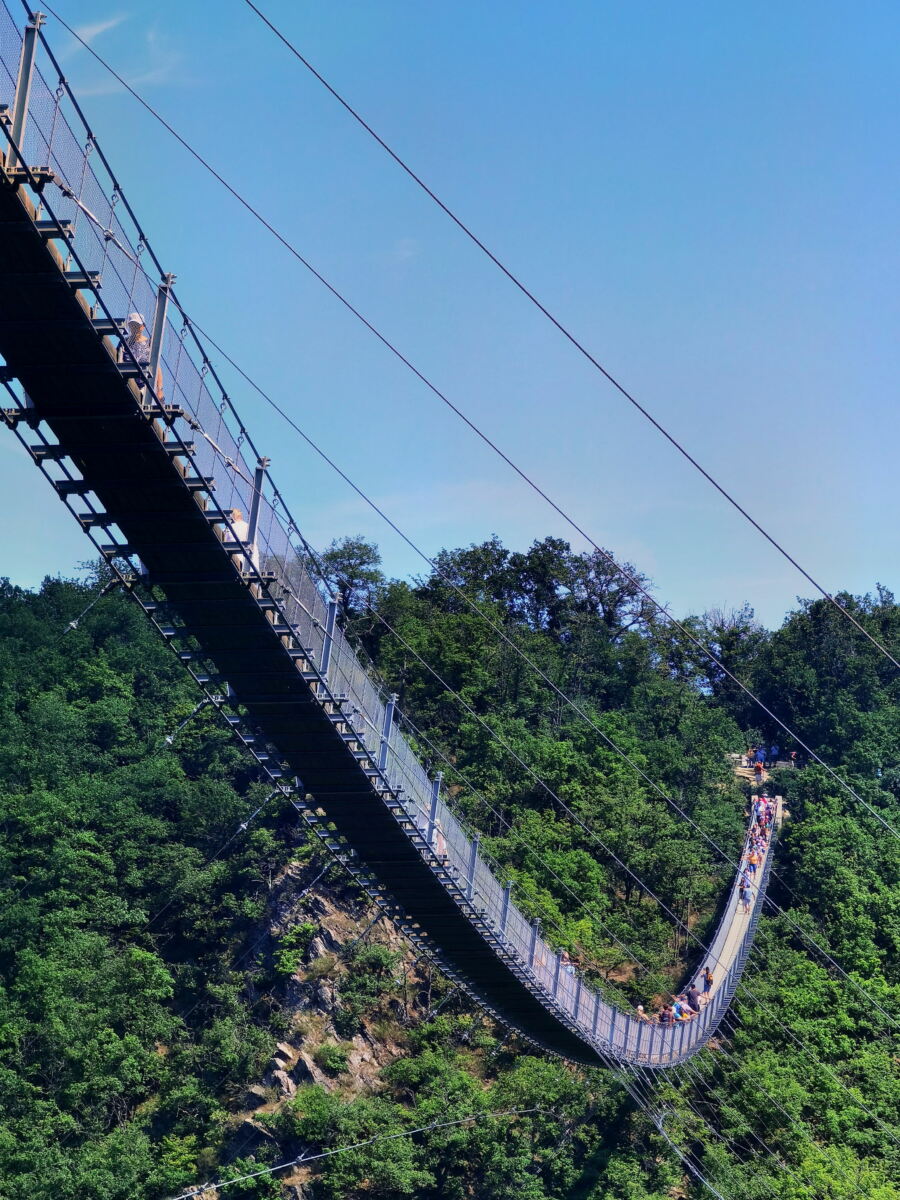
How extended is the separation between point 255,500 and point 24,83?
190 inches

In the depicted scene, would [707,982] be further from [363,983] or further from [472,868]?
[472,868]

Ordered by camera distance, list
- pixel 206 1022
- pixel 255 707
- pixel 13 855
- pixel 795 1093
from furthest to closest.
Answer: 1. pixel 13 855
2. pixel 206 1022
3. pixel 795 1093
4. pixel 255 707

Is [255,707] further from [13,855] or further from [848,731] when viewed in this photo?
[848,731]

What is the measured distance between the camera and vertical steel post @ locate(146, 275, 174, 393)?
13.8m

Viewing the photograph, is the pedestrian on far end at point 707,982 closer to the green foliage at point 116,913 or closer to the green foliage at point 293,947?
the green foliage at point 293,947

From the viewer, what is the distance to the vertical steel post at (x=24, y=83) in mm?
11953

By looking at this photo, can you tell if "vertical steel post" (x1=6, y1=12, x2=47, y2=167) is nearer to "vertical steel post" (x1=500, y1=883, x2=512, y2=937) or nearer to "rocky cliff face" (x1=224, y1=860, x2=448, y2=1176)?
"vertical steel post" (x1=500, y1=883, x2=512, y2=937)

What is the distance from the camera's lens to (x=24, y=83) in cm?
1208

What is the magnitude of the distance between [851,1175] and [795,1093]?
2257mm

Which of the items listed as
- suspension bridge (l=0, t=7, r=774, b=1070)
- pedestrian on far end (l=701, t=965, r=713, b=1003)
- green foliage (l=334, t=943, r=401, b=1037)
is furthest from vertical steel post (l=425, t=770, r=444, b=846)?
pedestrian on far end (l=701, t=965, r=713, b=1003)

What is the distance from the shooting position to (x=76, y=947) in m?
32.0

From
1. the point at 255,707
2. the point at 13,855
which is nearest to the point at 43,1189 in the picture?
the point at 13,855

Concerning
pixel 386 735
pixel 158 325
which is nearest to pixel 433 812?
pixel 386 735

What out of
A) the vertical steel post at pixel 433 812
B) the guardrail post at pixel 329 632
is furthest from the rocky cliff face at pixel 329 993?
the guardrail post at pixel 329 632
